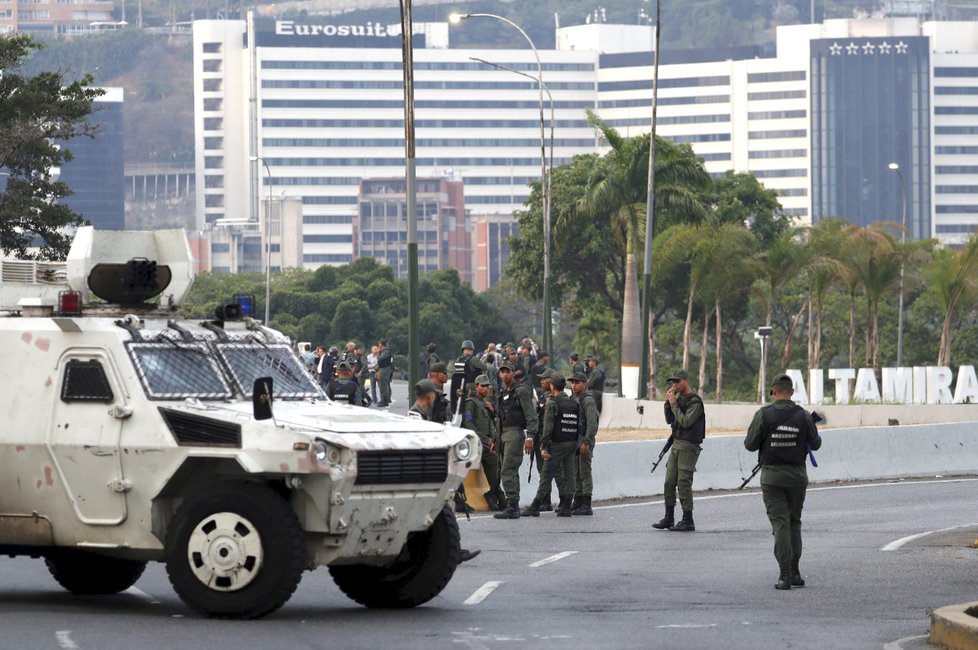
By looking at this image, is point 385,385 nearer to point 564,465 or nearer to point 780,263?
point 780,263

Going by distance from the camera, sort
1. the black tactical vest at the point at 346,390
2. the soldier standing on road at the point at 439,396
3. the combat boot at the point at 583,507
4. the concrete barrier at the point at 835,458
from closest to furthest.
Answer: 1. the soldier standing on road at the point at 439,396
2. the combat boot at the point at 583,507
3. the black tactical vest at the point at 346,390
4. the concrete barrier at the point at 835,458

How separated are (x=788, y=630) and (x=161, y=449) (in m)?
4.28

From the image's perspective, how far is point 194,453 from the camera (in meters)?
12.5

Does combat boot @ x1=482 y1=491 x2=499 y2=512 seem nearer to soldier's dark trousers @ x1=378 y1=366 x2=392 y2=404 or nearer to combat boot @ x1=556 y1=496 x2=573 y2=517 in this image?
combat boot @ x1=556 y1=496 x2=573 y2=517

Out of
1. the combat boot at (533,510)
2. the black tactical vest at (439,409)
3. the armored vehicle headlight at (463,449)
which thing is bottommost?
the combat boot at (533,510)

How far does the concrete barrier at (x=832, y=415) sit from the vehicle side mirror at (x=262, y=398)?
2981 centimetres

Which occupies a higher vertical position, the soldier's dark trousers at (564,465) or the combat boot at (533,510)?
the soldier's dark trousers at (564,465)

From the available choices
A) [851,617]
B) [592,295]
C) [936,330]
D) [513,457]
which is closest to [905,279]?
[592,295]

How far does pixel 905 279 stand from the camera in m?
58.8

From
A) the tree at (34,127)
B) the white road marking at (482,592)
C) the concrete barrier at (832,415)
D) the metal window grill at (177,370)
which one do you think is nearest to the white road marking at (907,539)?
the white road marking at (482,592)

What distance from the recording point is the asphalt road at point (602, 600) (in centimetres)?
1172

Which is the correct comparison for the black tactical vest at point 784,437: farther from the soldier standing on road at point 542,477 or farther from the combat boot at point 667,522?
the soldier standing on road at point 542,477

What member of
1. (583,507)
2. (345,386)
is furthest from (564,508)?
(345,386)

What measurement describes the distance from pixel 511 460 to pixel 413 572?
351 inches
